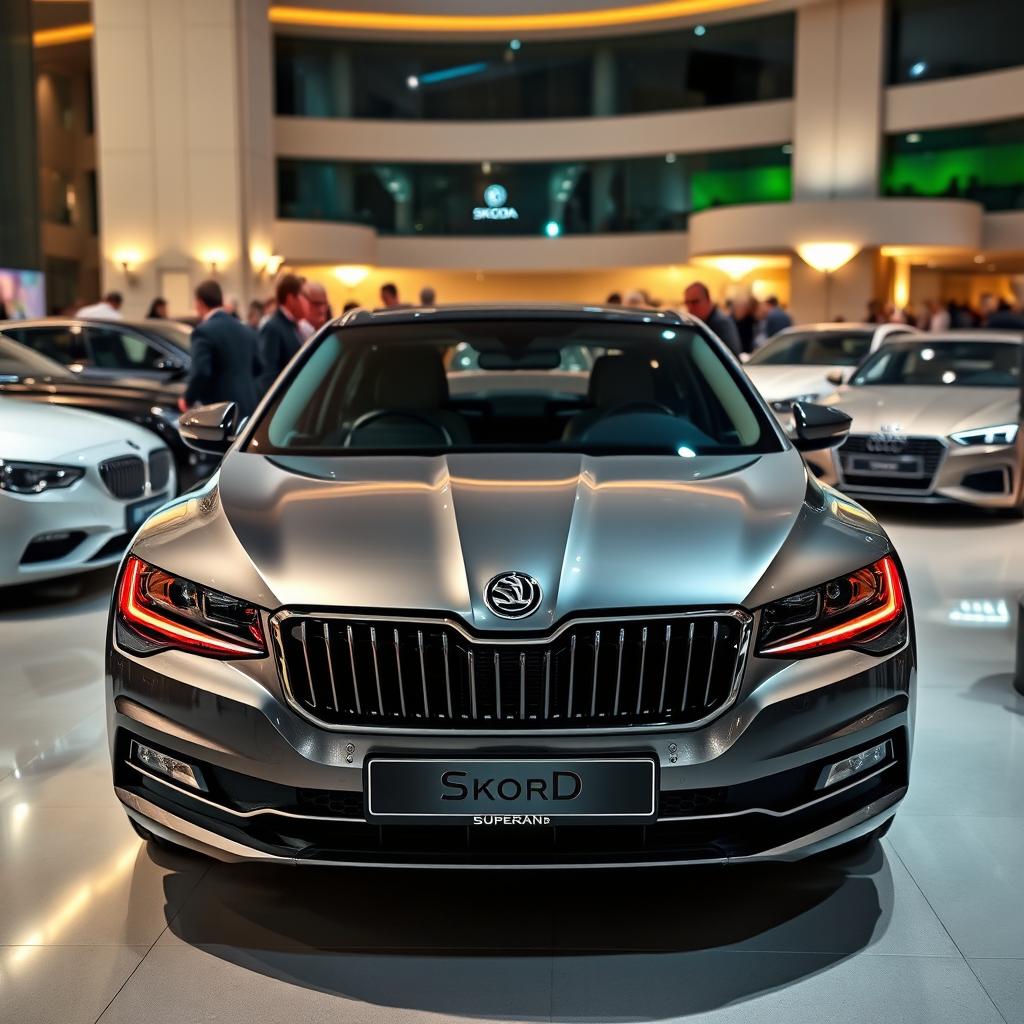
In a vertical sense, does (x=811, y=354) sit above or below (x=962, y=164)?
below

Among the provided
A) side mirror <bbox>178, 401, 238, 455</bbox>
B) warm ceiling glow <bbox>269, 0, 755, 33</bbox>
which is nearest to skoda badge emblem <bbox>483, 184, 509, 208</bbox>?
warm ceiling glow <bbox>269, 0, 755, 33</bbox>

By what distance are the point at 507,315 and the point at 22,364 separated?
513 cm

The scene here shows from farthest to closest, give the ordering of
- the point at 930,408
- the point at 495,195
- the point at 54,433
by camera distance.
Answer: the point at 495,195
the point at 930,408
the point at 54,433

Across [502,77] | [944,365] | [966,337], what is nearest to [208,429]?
[944,365]

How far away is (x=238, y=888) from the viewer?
9.15 feet

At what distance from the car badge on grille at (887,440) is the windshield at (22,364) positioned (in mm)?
4965

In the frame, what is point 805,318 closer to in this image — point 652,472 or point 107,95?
point 107,95

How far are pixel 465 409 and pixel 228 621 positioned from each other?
2.11m

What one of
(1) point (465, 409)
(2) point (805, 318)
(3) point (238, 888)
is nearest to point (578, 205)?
(2) point (805, 318)

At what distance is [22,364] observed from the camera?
7.91 metres

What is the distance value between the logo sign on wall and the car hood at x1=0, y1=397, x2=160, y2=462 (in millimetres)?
24998

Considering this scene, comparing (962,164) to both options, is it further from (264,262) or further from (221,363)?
(221,363)

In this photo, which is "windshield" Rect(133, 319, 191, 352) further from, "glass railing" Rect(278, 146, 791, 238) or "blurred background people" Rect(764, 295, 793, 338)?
"glass railing" Rect(278, 146, 791, 238)

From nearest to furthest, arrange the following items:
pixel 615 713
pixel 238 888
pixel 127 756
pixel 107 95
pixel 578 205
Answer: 1. pixel 615 713
2. pixel 127 756
3. pixel 238 888
4. pixel 107 95
5. pixel 578 205
